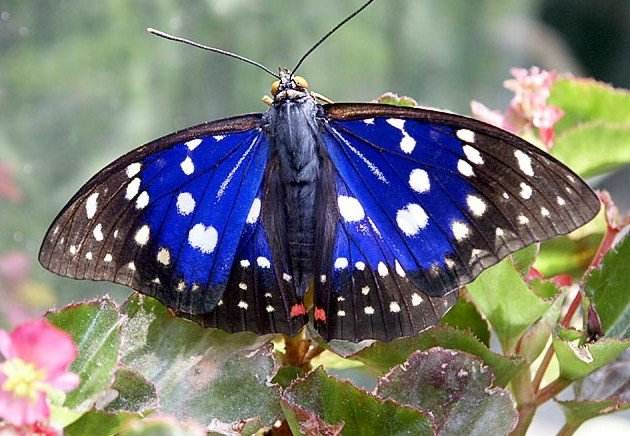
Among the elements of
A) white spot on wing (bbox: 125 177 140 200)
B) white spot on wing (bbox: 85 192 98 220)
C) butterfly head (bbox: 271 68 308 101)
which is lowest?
white spot on wing (bbox: 85 192 98 220)

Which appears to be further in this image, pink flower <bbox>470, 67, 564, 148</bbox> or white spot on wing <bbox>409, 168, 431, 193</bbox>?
pink flower <bbox>470, 67, 564, 148</bbox>

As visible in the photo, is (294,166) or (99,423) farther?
(294,166)

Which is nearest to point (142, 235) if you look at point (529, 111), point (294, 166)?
point (294, 166)

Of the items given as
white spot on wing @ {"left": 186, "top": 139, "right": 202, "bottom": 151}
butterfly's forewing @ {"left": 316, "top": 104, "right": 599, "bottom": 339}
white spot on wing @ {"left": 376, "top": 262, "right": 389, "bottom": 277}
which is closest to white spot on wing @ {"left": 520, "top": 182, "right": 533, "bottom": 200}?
butterfly's forewing @ {"left": 316, "top": 104, "right": 599, "bottom": 339}

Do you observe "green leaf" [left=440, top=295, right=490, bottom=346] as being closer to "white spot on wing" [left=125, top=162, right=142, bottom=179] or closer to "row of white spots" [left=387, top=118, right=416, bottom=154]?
"row of white spots" [left=387, top=118, right=416, bottom=154]

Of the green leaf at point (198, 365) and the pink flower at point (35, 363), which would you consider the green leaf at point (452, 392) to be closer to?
the green leaf at point (198, 365)

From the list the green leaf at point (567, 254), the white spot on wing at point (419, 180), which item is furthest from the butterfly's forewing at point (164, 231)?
the green leaf at point (567, 254)

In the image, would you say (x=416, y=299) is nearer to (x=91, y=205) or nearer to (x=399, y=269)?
(x=399, y=269)
